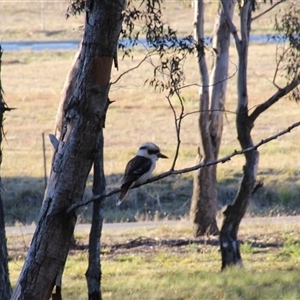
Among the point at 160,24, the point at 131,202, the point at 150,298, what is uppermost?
the point at 160,24

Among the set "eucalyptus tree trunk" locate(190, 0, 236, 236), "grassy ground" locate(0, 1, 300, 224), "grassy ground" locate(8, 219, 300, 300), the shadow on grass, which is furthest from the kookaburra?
the shadow on grass

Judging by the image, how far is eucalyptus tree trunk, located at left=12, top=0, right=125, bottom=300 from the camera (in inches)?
164

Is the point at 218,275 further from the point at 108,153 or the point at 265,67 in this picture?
the point at 265,67

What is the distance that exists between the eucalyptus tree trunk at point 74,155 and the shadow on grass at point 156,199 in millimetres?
12691

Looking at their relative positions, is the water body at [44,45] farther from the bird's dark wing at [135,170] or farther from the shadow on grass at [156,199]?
the bird's dark wing at [135,170]

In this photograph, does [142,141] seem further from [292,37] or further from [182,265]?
[292,37]

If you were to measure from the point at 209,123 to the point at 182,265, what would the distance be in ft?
11.9

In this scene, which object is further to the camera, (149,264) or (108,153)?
(108,153)

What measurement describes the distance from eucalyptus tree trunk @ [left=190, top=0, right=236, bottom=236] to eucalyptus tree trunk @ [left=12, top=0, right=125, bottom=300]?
10257 millimetres

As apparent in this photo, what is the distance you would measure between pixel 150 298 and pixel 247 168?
278 cm

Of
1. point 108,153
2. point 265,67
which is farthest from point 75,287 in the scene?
point 265,67

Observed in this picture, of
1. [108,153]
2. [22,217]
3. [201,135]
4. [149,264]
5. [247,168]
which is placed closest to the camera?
[247,168]

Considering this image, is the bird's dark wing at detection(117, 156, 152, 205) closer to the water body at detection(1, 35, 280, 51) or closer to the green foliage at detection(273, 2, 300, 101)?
the green foliage at detection(273, 2, 300, 101)

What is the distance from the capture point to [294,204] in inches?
712
